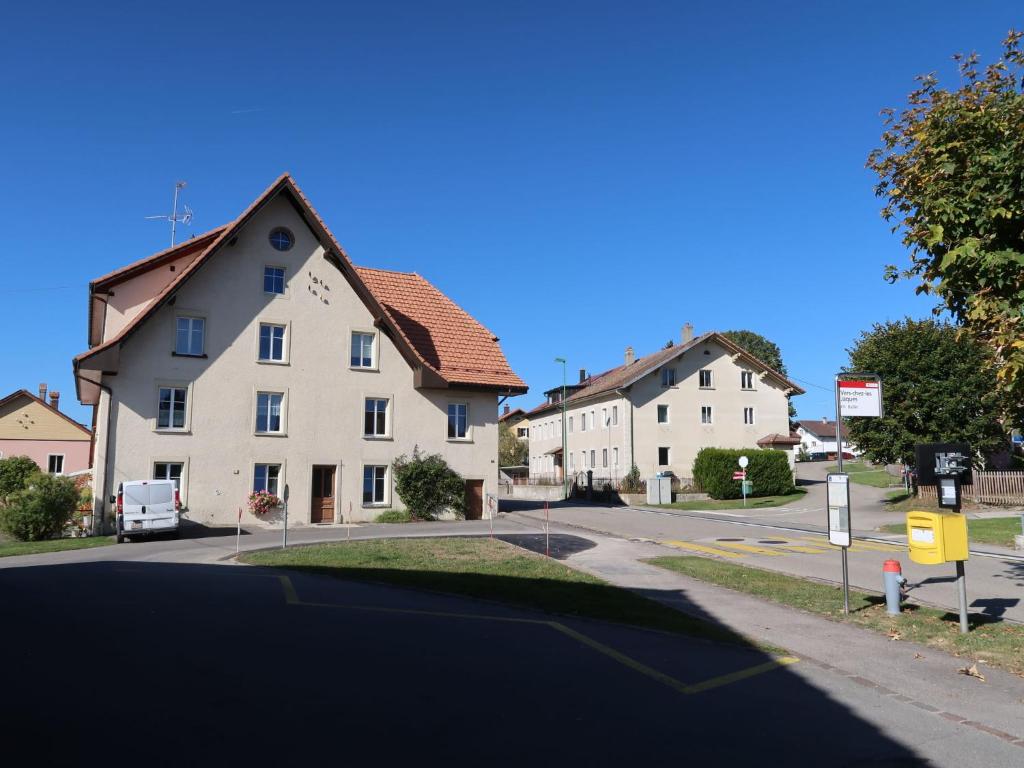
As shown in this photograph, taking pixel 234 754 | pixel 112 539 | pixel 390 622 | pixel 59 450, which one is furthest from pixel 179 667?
pixel 59 450

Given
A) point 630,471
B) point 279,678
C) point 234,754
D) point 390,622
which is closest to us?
point 234,754

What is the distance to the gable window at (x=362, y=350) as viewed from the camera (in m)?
30.1

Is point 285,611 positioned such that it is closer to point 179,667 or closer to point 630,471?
point 179,667

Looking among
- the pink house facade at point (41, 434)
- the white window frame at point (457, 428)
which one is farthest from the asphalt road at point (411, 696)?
the pink house facade at point (41, 434)

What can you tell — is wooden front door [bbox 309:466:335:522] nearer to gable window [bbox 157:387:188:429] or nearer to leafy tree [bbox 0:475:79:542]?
gable window [bbox 157:387:188:429]

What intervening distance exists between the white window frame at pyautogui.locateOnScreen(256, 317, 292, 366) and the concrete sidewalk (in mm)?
18295

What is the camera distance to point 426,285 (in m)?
36.6

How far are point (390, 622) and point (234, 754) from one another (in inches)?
180

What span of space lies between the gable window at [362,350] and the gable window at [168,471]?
751 centimetres

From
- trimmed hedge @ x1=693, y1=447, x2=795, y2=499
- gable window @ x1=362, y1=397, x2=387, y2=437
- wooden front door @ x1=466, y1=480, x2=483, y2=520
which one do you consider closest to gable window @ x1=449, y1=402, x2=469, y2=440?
wooden front door @ x1=466, y1=480, x2=483, y2=520

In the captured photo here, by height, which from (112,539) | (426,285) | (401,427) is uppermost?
(426,285)

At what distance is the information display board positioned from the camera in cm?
1095

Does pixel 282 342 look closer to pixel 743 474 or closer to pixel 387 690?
pixel 387 690

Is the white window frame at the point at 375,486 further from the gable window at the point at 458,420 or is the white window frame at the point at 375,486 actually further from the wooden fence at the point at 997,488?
the wooden fence at the point at 997,488
